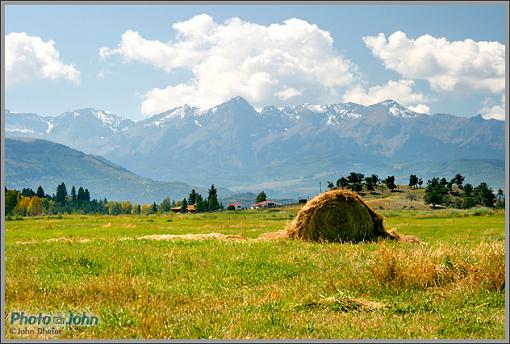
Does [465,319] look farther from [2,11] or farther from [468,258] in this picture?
[2,11]

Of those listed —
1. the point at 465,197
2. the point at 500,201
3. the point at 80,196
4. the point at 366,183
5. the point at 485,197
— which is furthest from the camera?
the point at 80,196

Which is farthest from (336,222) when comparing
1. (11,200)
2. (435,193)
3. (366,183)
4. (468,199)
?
(366,183)

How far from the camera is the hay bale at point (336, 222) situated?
85.6 ft

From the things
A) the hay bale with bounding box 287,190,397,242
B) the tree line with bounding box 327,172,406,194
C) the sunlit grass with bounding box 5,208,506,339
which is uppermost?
the tree line with bounding box 327,172,406,194

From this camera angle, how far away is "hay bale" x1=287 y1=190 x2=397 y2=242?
26.1 m

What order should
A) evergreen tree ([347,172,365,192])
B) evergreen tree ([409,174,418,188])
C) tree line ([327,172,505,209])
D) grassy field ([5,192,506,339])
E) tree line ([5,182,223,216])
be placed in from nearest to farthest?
1. grassy field ([5,192,506,339])
2. tree line ([327,172,505,209])
3. tree line ([5,182,223,216])
4. evergreen tree ([347,172,365,192])
5. evergreen tree ([409,174,418,188])

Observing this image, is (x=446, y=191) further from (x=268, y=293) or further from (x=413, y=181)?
(x=268, y=293)

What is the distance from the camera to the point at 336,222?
26.5 m

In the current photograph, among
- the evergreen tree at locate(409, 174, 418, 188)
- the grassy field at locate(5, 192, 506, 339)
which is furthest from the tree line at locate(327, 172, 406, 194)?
the grassy field at locate(5, 192, 506, 339)

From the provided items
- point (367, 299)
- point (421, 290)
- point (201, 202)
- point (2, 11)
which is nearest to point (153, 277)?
point (367, 299)

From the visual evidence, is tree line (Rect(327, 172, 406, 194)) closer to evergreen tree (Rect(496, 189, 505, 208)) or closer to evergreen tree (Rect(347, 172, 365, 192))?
evergreen tree (Rect(347, 172, 365, 192))

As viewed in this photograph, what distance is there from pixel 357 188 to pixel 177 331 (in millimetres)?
139611

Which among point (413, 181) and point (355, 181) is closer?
point (355, 181)

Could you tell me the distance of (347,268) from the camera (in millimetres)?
13648
